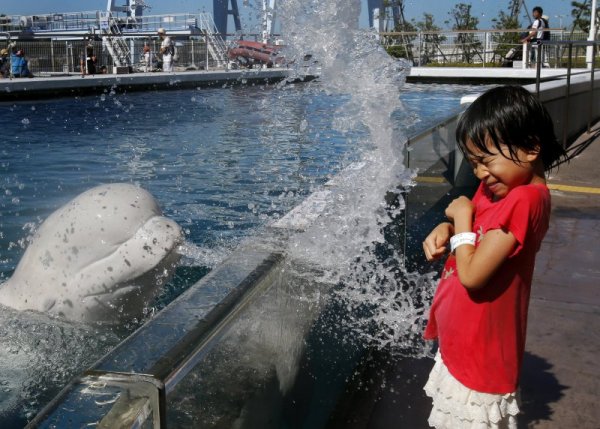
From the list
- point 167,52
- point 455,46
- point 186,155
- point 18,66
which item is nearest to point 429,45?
point 455,46

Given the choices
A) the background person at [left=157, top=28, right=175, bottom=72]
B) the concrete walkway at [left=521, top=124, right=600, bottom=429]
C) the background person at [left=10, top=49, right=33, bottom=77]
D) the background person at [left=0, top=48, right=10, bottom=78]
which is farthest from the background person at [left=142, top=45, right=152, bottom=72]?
the concrete walkway at [left=521, top=124, right=600, bottom=429]

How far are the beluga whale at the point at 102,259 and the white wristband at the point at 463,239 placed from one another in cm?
126

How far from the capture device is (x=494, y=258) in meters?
1.97

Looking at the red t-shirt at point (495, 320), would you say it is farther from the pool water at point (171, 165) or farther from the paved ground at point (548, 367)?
the pool water at point (171, 165)

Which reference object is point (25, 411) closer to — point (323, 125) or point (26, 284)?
point (26, 284)

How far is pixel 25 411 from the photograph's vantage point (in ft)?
9.46

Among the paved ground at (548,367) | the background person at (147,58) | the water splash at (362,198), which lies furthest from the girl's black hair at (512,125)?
the background person at (147,58)

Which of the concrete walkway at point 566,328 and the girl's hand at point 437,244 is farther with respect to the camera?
the concrete walkway at point 566,328

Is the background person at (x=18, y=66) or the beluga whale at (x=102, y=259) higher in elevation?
the background person at (x=18, y=66)

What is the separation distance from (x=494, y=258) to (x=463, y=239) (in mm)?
139

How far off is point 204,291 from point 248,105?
1727 centimetres

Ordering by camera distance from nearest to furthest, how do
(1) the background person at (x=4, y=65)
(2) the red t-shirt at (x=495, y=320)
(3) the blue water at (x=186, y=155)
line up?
(2) the red t-shirt at (x=495, y=320), (3) the blue water at (x=186, y=155), (1) the background person at (x=4, y=65)

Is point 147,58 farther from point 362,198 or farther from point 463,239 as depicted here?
point 463,239

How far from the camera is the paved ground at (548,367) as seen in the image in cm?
284
